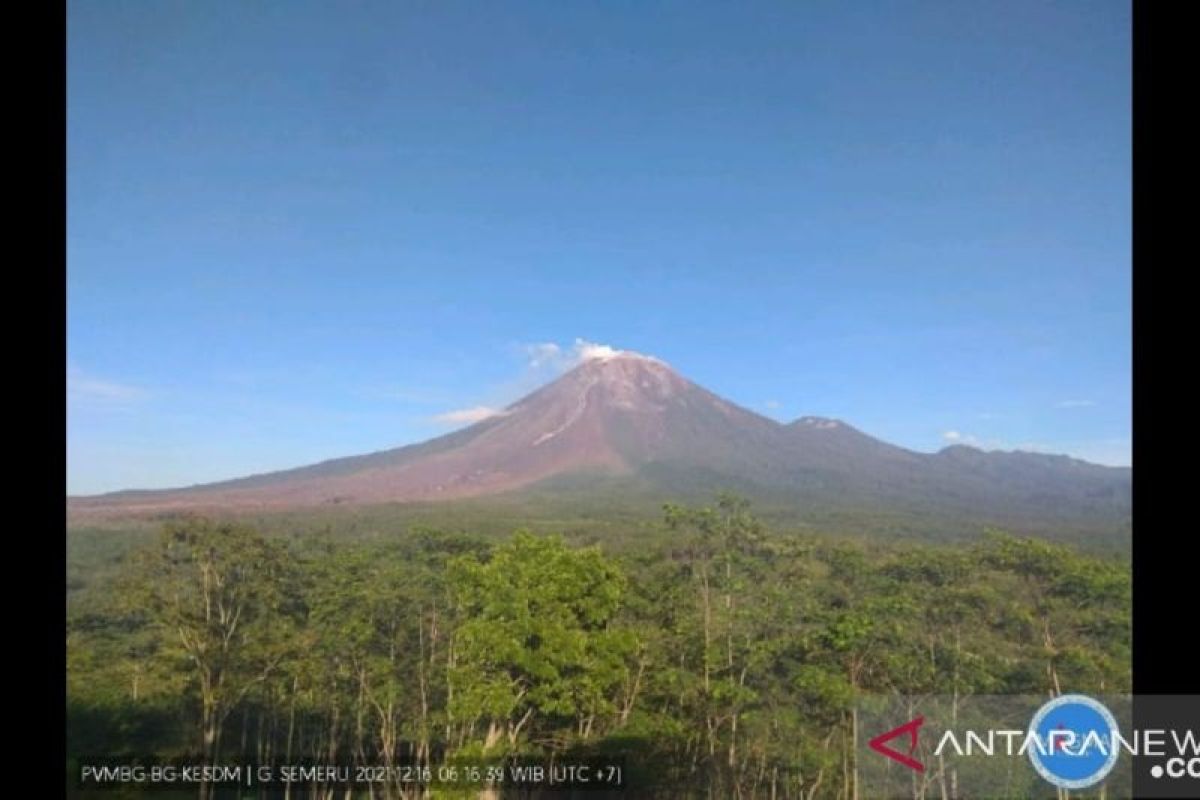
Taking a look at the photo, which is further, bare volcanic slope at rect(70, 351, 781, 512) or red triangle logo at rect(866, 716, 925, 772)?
bare volcanic slope at rect(70, 351, 781, 512)

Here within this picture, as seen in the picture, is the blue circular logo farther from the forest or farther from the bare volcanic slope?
the bare volcanic slope

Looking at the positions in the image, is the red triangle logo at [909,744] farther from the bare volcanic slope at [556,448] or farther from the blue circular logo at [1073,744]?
the bare volcanic slope at [556,448]

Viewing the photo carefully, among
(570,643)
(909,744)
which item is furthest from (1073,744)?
(570,643)

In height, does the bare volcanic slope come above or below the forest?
above

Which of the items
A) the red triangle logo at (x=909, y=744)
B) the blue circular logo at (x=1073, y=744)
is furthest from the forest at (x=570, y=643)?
the blue circular logo at (x=1073, y=744)

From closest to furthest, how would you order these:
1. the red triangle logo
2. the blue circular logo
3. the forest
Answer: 1. the blue circular logo
2. the red triangle logo
3. the forest

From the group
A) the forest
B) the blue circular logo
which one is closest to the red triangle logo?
the forest

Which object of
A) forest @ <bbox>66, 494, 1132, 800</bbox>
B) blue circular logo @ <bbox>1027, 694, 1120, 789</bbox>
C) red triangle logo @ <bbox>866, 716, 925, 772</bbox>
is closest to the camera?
blue circular logo @ <bbox>1027, 694, 1120, 789</bbox>
